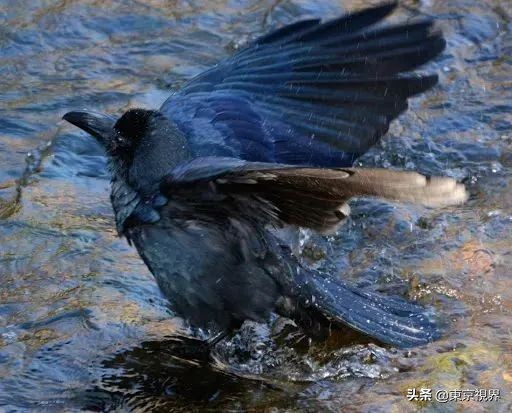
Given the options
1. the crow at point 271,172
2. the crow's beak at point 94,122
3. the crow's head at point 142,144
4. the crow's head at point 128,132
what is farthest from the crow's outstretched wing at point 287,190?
the crow's beak at point 94,122

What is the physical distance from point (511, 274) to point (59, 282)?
2238 mm

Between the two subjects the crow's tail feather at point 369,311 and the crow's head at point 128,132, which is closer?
the crow's tail feather at point 369,311

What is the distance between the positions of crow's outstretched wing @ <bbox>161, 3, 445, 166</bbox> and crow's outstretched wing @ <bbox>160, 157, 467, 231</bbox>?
74cm

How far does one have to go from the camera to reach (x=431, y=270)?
5902 mm

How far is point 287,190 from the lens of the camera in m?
4.75

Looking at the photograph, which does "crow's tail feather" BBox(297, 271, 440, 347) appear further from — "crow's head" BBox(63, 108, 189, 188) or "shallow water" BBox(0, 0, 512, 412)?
"crow's head" BBox(63, 108, 189, 188)

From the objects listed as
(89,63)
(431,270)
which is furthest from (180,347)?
(89,63)

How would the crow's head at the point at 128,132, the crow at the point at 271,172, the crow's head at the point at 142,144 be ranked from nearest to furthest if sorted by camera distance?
the crow at the point at 271,172 < the crow's head at the point at 142,144 < the crow's head at the point at 128,132

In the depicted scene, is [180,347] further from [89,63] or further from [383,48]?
[89,63]

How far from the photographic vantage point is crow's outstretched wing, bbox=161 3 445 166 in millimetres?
5855

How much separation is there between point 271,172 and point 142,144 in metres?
1.39

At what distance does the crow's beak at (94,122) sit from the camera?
19.3 feet

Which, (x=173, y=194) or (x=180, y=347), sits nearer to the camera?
(x=173, y=194)

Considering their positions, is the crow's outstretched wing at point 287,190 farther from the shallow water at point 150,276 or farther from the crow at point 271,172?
the shallow water at point 150,276
